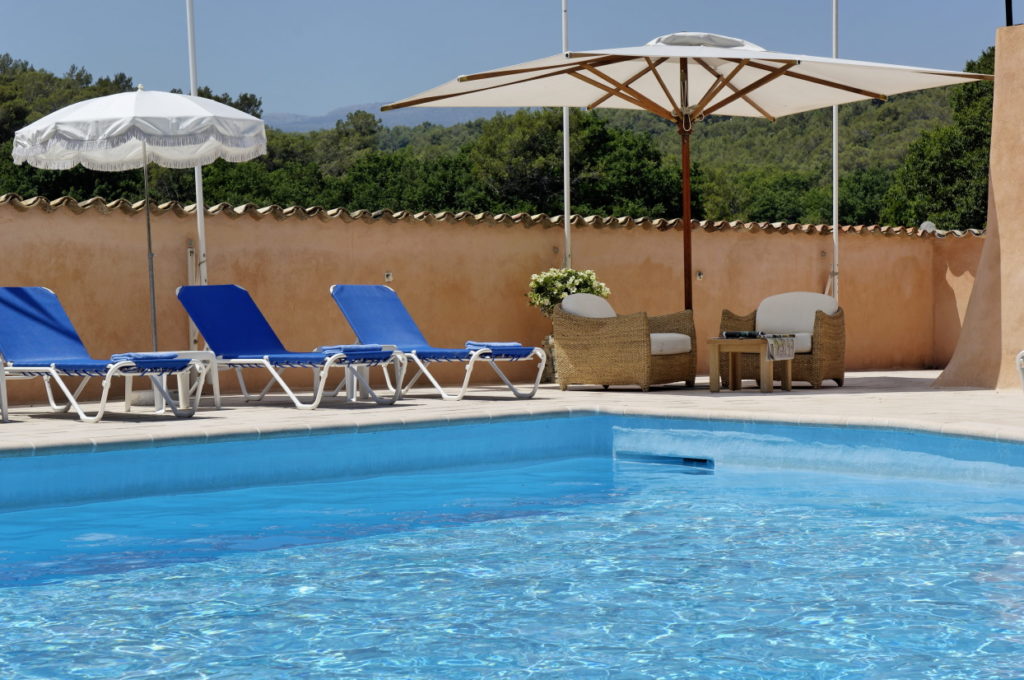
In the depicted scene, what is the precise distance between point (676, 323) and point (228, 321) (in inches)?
143

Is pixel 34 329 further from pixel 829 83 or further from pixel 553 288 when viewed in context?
pixel 829 83

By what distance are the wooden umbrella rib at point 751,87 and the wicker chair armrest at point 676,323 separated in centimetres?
164

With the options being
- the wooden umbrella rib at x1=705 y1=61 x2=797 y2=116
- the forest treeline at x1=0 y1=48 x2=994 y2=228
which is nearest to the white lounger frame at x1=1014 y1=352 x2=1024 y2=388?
the wooden umbrella rib at x1=705 y1=61 x2=797 y2=116

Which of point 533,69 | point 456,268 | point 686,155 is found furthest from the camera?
point 456,268

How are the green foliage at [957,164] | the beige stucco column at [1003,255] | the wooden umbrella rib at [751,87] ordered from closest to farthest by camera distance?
the beige stucco column at [1003,255] → the wooden umbrella rib at [751,87] → the green foliage at [957,164]

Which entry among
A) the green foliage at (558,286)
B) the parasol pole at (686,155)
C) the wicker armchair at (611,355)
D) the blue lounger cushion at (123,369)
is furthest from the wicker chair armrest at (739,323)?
the blue lounger cushion at (123,369)

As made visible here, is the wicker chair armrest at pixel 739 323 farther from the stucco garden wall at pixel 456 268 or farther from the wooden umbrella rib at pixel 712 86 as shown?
the wooden umbrella rib at pixel 712 86

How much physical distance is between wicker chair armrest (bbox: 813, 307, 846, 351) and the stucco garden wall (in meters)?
2.48

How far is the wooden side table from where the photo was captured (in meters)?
9.13

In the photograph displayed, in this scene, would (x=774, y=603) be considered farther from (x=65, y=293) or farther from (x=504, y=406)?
(x=65, y=293)

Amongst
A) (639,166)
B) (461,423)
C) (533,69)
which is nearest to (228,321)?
(461,423)

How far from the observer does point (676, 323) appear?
999 centimetres

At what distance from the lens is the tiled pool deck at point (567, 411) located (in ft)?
20.6

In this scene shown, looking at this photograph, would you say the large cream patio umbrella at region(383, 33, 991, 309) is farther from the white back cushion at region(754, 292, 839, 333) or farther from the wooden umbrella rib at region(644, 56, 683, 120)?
the white back cushion at region(754, 292, 839, 333)
